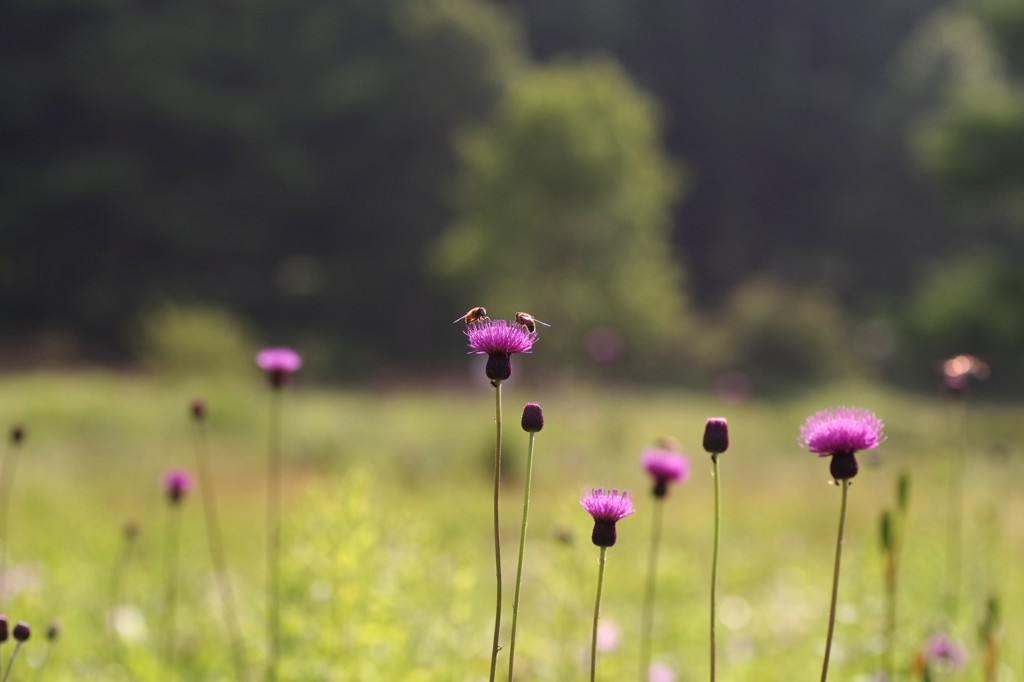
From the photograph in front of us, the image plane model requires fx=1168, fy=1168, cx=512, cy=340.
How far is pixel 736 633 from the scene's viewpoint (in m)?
3.84

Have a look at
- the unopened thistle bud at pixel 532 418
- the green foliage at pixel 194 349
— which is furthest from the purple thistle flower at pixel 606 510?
the green foliage at pixel 194 349

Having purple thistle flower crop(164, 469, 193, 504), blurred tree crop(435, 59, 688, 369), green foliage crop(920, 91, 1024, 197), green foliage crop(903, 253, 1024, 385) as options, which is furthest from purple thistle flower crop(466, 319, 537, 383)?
blurred tree crop(435, 59, 688, 369)

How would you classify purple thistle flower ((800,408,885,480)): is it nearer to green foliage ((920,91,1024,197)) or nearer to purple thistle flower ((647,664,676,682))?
purple thistle flower ((647,664,676,682))

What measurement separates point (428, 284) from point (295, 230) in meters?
3.31

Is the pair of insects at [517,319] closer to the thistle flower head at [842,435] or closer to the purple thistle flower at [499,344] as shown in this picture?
the purple thistle flower at [499,344]

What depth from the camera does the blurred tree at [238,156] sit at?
24.3 metres

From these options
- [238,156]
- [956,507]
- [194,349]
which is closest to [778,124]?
[238,156]

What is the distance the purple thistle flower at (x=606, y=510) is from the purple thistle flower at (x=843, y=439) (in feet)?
0.60

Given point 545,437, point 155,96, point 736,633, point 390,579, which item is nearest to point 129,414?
point 545,437

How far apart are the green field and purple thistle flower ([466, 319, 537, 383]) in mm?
825

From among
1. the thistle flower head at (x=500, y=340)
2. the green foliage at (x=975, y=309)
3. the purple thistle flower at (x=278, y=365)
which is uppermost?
the green foliage at (x=975, y=309)

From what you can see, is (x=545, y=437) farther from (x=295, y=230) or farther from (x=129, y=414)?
(x=295, y=230)

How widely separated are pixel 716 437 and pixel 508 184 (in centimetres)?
1990

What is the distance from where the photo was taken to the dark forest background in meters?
21.0
